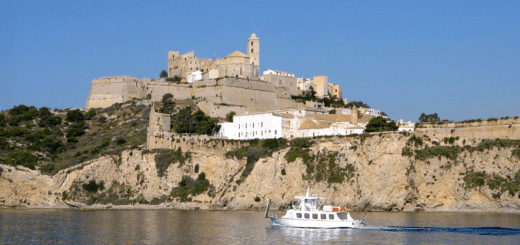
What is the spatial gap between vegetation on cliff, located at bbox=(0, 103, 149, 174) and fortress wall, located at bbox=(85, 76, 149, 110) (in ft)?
14.3

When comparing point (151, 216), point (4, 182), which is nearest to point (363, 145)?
point (151, 216)

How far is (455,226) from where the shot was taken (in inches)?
1596

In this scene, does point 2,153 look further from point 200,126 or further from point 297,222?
point 297,222

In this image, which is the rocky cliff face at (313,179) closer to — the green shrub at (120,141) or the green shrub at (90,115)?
the green shrub at (120,141)

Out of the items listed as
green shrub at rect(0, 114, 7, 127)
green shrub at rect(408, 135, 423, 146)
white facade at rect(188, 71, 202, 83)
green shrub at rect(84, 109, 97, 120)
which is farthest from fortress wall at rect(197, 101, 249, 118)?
green shrub at rect(408, 135, 423, 146)

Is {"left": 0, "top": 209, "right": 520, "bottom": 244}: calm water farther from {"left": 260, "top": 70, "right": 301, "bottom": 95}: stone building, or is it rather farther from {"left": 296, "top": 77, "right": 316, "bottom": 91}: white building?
{"left": 296, "top": 77, "right": 316, "bottom": 91}: white building

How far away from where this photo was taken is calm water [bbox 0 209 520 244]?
3606 centimetres

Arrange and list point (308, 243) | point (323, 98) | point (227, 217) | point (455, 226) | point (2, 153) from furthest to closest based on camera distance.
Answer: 1. point (323, 98)
2. point (2, 153)
3. point (227, 217)
4. point (455, 226)
5. point (308, 243)

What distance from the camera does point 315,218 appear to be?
4191cm

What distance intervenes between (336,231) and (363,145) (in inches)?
655

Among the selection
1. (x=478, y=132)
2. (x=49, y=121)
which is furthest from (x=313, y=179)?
(x=49, y=121)

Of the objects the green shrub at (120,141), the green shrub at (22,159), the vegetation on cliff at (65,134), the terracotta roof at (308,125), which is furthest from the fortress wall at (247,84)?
the green shrub at (22,159)

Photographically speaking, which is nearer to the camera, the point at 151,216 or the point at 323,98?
the point at 151,216

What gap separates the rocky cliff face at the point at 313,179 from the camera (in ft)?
170
